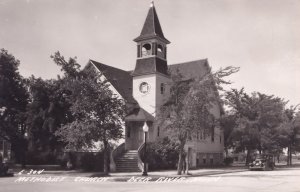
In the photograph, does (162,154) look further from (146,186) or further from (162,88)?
(146,186)

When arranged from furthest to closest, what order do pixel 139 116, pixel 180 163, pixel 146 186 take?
pixel 139 116 → pixel 180 163 → pixel 146 186

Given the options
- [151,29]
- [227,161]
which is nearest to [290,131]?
[227,161]

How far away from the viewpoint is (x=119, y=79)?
134 ft

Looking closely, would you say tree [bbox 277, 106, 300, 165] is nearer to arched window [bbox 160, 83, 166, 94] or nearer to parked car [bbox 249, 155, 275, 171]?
parked car [bbox 249, 155, 275, 171]

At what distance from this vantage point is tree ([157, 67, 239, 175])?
28578mm

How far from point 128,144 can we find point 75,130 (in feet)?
37.1

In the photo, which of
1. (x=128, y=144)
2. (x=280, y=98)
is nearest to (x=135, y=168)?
(x=128, y=144)

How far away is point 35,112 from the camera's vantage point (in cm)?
3334

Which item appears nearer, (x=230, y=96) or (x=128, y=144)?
(x=128, y=144)

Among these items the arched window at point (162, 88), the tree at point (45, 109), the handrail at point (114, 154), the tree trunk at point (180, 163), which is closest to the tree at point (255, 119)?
the arched window at point (162, 88)

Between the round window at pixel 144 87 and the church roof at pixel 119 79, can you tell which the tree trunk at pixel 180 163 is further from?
the round window at pixel 144 87

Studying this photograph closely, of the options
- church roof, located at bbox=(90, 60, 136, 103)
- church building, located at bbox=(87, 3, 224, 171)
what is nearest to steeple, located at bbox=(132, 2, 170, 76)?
church building, located at bbox=(87, 3, 224, 171)

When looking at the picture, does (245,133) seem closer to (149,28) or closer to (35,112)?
(149,28)

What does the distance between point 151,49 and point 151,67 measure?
1768mm
